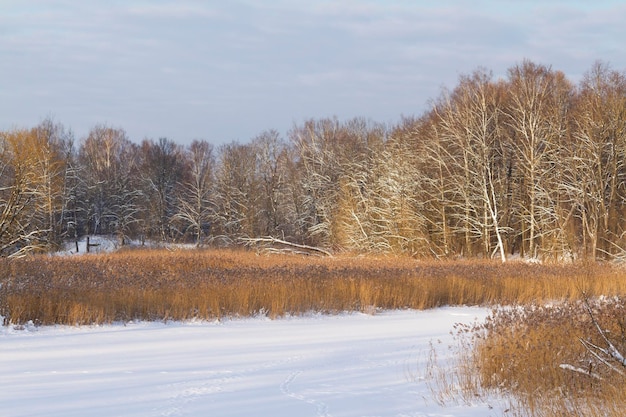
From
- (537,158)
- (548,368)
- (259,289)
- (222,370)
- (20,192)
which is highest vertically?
(537,158)

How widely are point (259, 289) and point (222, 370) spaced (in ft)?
25.0

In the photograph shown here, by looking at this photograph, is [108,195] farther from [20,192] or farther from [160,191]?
[20,192]

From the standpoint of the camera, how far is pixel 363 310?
17938 millimetres

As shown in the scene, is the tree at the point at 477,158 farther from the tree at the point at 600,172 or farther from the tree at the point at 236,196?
the tree at the point at 236,196

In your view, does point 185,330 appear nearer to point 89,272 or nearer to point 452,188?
point 89,272

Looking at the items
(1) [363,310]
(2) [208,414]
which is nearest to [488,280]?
(1) [363,310]

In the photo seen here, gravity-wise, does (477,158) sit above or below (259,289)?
above

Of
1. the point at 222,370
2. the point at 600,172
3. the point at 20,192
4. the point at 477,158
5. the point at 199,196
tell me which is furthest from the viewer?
the point at 199,196

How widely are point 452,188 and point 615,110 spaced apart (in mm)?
9049

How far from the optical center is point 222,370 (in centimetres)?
971

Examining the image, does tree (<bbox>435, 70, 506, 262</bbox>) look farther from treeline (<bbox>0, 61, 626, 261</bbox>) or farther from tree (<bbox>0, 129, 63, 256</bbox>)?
tree (<bbox>0, 129, 63, 256</bbox>)

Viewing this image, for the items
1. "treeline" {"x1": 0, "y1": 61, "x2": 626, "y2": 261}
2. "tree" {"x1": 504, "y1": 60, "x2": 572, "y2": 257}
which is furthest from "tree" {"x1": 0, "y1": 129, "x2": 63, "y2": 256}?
"tree" {"x1": 504, "y1": 60, "x2": 572, "y2": 257}

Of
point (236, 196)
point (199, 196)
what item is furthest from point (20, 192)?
point (236, 196)

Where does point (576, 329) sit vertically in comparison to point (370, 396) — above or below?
above
